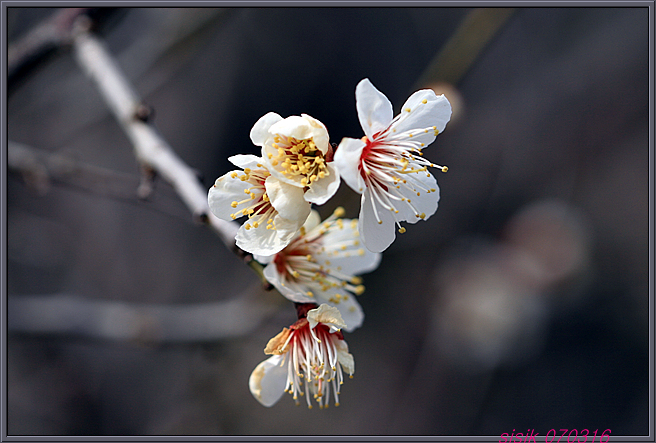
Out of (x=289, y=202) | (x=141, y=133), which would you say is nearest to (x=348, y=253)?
(x=289, y=202)

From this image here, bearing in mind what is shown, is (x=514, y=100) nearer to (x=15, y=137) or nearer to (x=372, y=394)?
(x=372, y=394)

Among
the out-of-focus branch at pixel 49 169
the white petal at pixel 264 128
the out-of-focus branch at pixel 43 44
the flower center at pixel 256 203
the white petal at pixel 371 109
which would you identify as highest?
the out-of-focus branch at pixel 43 44

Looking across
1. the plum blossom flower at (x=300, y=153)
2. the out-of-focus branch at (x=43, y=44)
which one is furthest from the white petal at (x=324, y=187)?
the out-of-focus branch at (x=43, y=44)

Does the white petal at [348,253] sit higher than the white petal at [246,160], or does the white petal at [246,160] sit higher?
the white petal at [246,160]

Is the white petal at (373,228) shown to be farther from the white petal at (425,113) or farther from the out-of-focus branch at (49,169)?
the out-of-focus branch at (49,169)

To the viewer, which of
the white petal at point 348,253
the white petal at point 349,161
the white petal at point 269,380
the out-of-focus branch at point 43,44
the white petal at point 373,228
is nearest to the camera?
the white petal at point 349,161

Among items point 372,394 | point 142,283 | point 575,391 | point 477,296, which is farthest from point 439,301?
point 142,283

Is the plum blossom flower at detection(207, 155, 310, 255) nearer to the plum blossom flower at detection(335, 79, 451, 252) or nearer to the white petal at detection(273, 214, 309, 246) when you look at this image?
the white petal at detection(273, 214, 309, 246)

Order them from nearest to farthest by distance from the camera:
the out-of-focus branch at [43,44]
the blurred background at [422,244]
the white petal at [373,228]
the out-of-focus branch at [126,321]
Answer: the white petal at [373,228]
the out-of-focus branch at [43,44]
the out-of-focus branch at [126,321]
the blurred background at [422,244]
